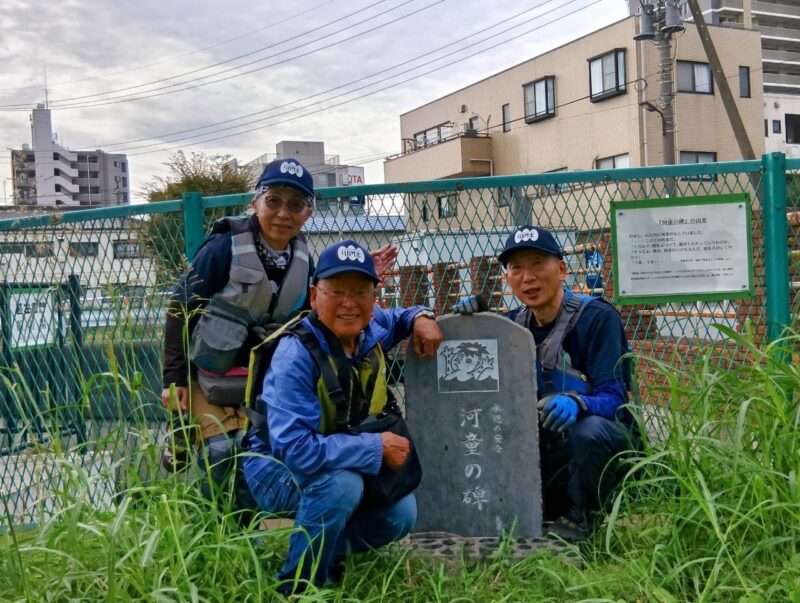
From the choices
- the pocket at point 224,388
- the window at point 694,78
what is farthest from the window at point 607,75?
the pocket at point 224,388

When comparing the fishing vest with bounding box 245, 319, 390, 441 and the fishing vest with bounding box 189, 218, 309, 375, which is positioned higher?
the fishing vest with bounding box 189, 218, 309, 375

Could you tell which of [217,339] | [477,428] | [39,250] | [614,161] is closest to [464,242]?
[477,428]

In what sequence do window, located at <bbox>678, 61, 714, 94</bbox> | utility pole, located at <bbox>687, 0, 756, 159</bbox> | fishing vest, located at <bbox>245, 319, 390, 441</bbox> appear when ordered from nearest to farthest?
fishing vest, located at <bbox>245, 319, 390, 441</bbox>
utility pole, located at <bbox>687, 0, 756, 159</bbox>
window, located at <bbox>678, 61, 714, 94</bbox>

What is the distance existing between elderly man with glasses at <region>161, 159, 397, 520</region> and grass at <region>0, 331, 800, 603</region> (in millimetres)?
394

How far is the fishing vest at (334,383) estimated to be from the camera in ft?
9.11

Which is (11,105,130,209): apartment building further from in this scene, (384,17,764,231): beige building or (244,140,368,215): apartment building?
(384,17,764,231): beige building

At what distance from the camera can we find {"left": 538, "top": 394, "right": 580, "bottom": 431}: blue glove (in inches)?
122

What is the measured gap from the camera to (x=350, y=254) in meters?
2.82

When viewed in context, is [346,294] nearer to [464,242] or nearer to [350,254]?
[350,254]

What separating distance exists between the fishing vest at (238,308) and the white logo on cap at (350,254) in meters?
0.56

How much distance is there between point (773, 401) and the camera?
9.38ft

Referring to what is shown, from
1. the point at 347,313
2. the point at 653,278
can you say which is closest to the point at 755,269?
the point at 653,278

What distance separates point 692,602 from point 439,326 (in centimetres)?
148

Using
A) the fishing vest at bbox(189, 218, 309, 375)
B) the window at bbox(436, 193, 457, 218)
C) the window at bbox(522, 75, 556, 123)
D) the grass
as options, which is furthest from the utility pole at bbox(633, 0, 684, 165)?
the fishing vest at bbox(189, 218, 309, 375)
